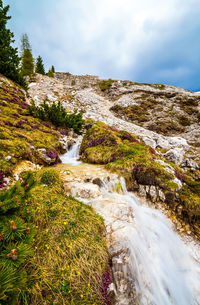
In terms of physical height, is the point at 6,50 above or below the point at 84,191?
above

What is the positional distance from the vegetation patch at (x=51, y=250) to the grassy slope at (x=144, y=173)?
12.1ft

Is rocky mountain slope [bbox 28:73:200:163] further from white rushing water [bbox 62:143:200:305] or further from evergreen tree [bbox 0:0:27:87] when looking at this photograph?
white rushing water [bbox 62:143:200:305]

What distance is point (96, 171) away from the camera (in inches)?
283

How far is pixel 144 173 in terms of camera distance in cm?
657

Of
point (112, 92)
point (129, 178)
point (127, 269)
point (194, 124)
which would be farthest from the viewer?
point (112, 92)

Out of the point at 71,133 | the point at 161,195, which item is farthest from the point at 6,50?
the point at 161,195

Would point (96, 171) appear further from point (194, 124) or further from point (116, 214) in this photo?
point (194, 124)

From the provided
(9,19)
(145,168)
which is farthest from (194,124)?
(9,19)

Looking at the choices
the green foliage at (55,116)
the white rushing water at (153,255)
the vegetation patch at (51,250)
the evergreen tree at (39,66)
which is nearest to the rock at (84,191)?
the white rushing water at (153,255)

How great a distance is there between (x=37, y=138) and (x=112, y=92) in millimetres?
41715

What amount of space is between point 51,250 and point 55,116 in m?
13.5

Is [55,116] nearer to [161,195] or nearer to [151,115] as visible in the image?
[161,195]

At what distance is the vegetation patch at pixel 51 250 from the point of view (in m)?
1.38

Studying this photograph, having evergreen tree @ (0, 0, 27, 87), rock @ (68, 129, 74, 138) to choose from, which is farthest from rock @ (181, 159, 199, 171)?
evergreen tree @ (0, 0, 27, 87)
